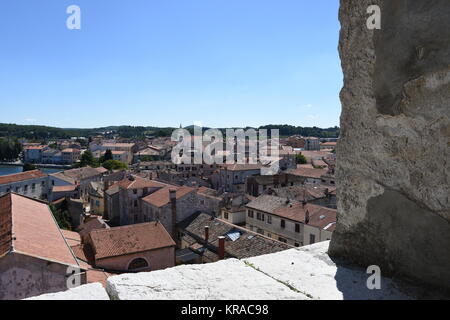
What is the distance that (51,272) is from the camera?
40.8 feet

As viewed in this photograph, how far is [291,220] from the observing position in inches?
1037

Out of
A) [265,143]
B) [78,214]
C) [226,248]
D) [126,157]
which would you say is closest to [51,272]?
[226,248]

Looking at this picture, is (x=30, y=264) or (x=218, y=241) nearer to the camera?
(x=30, y=264)

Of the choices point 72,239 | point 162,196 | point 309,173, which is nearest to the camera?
point 72,239

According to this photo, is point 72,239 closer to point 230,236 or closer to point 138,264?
point 138,264

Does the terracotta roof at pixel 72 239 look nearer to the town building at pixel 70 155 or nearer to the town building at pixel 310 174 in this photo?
the town building at pixel 310 174

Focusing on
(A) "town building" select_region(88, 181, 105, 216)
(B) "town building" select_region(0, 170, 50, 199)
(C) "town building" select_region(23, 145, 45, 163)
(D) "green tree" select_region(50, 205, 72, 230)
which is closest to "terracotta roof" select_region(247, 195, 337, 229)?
(D) "green tree" select_region(50, 205, 72, 230)

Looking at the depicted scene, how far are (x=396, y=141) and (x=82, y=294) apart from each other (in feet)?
7.65

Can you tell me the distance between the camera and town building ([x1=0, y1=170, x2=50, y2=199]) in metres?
41.0

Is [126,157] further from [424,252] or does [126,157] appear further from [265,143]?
[424,252]

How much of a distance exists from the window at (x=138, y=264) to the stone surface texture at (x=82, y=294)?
18.7 meters

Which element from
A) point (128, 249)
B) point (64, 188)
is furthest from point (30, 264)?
point (64, 188)

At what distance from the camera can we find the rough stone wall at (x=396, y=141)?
2182mm

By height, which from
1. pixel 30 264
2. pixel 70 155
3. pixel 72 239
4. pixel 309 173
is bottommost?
pixel 72 239
